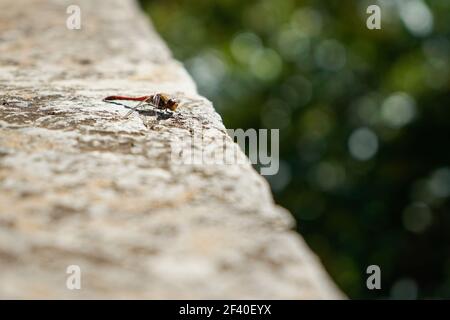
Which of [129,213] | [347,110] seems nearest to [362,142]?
[347,110]

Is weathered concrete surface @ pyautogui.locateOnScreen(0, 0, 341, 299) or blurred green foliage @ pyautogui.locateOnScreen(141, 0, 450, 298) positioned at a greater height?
blurred green foliage @ pyautogui.locateOnScreen(141, 0, 450, 298)

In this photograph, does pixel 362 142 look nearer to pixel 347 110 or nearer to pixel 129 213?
pixel 347 110

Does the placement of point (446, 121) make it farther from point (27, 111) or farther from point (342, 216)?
point (27, 111)

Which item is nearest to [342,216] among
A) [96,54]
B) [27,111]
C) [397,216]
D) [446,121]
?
[397,216]

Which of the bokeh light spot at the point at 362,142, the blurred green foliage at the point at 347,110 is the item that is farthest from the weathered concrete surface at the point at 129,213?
the bokeh light spot at the point at 362,142

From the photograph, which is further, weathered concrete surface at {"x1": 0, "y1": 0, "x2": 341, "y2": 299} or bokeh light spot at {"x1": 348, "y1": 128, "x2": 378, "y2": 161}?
bokeh light spot at {"x1": 348, "y1": 128, "x2": 378, "y2": 161}

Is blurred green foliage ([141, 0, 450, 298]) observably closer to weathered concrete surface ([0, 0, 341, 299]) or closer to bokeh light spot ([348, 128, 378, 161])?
bokeh light spot ([348, 128, 378, 161])

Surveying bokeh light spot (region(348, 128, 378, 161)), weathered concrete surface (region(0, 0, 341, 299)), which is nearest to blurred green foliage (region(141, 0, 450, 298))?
A: bokeh light spot (region(348, 128, 378, 161))
